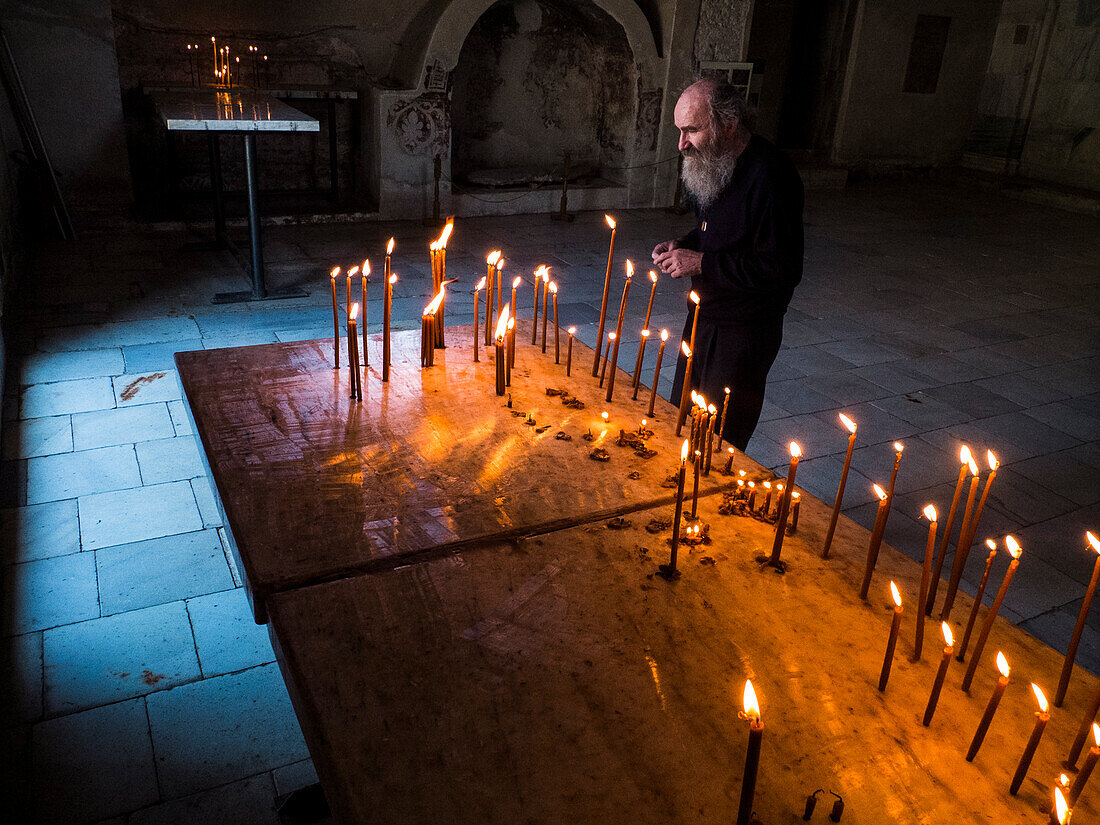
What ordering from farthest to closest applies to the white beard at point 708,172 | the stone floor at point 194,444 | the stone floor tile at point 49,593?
the white beard at point 708,172 → the stone floor tile at point 49,593 → the stone floor at point 194,444

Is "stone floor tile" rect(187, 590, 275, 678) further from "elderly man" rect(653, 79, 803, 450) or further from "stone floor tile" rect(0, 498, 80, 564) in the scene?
"elderly man" rect(653, 79, 803, 450)

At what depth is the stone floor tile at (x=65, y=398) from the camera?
483cm

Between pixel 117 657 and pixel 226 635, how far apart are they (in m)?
0.37

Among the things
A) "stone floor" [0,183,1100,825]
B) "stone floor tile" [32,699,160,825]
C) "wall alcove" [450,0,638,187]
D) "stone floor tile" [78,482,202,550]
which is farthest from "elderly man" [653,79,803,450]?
"wall alcove" [450,0,638,187]

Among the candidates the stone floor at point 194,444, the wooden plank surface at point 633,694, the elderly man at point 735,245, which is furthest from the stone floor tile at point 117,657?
the elderly man at point 735,245

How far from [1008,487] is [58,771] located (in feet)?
15.1

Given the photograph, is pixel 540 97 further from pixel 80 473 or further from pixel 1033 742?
pixel 1033 742

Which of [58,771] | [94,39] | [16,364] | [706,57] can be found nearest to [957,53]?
[706,57]

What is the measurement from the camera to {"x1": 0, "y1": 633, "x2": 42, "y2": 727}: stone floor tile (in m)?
2.76

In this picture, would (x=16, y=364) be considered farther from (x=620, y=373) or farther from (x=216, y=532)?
(x=620, y=373)

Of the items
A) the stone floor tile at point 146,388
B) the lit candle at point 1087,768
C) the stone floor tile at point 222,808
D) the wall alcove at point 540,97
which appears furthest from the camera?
the wall alcove at point 540,97

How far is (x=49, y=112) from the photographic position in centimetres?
812

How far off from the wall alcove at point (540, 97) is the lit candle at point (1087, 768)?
1019cm

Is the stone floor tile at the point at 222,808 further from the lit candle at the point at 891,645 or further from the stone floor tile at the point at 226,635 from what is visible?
the lit candle at the point at 891,645
